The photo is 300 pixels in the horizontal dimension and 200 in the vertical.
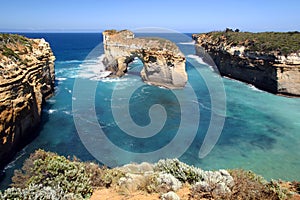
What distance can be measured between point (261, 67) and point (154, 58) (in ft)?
50.3

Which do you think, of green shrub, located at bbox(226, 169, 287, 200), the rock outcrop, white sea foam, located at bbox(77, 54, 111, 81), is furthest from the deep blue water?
green shrub, located at bbox(226, 169, 287, 200)

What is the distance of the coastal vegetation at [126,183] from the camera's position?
7051 millimetres

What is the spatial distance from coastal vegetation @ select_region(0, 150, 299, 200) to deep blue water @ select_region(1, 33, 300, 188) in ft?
23.5

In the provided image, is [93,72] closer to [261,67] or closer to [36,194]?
[261,67]

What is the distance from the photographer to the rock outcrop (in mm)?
33344

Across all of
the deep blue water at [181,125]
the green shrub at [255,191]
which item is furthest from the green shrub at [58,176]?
the deep blue water at [181,125]

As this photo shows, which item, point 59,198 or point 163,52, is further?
point 163,52

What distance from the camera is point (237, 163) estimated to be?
1598 centimetres

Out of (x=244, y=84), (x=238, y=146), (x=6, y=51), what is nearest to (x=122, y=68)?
(x=244, y=84)

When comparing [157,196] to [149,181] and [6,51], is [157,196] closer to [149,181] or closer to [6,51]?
[149,181]

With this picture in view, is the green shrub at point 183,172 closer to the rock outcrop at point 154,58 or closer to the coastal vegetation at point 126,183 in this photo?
the coastal vegetation at point 126,183

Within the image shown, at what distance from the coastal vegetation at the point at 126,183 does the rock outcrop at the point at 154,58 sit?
25473mm

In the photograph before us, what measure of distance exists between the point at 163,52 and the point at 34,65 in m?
17.9

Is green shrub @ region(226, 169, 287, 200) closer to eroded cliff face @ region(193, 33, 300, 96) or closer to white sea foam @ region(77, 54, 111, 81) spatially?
eroded cliff face @ region(193, 33, 300, 96)
